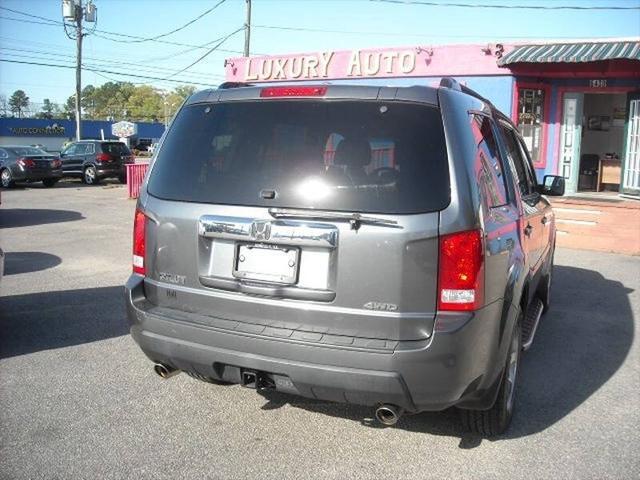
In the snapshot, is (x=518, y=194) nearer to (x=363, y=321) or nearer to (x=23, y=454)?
(x=363, y=321)

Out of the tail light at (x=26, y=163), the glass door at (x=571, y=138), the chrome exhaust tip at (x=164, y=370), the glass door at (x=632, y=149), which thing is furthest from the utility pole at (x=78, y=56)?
the chrome exhaust tip at (x=164, y=370)

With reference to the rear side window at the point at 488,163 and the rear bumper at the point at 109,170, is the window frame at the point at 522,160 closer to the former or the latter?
the rear side window at the point at 488,163


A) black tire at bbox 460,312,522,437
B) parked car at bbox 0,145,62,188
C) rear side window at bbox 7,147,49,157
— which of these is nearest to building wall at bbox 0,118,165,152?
rear side window at bbox 7,147,49,157

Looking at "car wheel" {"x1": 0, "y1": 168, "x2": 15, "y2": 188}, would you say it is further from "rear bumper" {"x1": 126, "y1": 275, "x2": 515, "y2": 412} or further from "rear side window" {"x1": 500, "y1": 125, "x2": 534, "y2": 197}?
"rear bumper" {"x1": 126, "y1": 275, "x2": 515, "y2": 412}

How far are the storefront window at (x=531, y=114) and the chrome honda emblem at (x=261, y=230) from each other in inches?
503

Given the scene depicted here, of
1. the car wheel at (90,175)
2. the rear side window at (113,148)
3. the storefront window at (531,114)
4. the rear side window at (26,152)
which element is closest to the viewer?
the storefront window at (531,114)

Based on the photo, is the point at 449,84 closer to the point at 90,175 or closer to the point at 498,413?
the point at 498,413

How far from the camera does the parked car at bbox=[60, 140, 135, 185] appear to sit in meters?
23.0

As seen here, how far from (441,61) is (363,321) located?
13800 mm

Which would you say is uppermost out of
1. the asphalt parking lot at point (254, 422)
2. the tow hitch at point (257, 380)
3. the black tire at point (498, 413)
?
the tow hitch at point (257, 380)

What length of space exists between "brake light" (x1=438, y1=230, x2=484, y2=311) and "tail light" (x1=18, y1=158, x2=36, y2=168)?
21134 mm

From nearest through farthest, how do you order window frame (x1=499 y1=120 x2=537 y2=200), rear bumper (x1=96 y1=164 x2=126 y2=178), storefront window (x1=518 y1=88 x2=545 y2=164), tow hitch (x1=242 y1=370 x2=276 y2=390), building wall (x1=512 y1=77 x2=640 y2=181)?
tow hitch (x1=242 y1=370 x2=276 y2=390), window frame (x1=499 y1=120 x2=537 y2=200), building wall (x1=512 y1=77 x2=640 y2=181), storefront window (x1=518 y1=88 x2=545 y2=164), rear bumper (x1=96 y1=164 x2=126 y2=178)

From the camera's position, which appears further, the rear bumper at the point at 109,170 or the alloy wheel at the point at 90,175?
the alloy wheel at the point at 90,175

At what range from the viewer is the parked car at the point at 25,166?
20720mm
